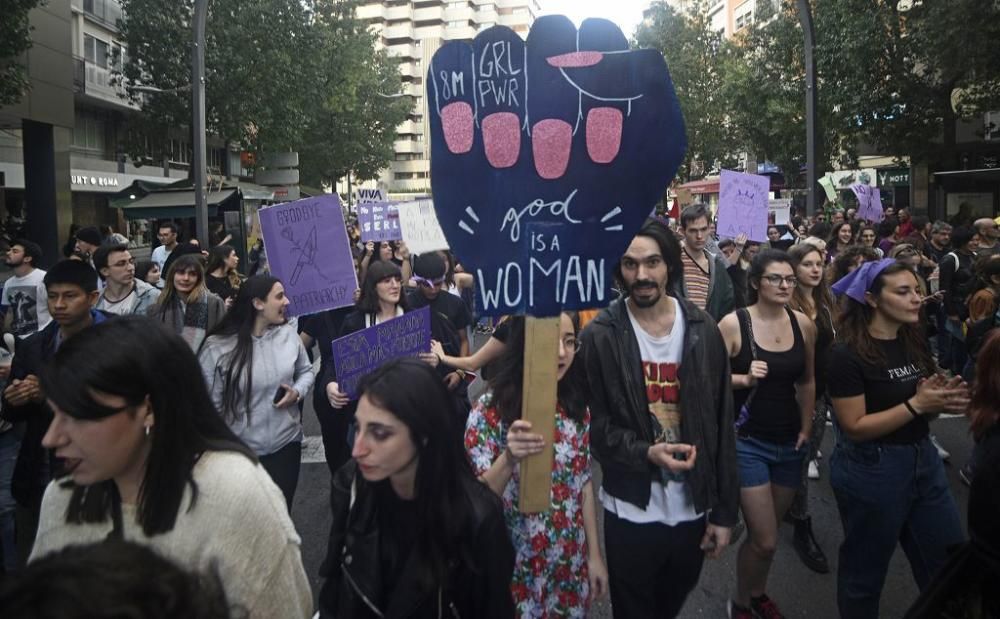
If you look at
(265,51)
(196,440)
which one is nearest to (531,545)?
(196,440)

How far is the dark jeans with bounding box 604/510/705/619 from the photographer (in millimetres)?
2643

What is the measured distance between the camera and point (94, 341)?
163 cm

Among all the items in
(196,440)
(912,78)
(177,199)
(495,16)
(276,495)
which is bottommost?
(276,495)

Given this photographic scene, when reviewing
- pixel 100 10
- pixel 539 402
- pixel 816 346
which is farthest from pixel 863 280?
pixel 100 10

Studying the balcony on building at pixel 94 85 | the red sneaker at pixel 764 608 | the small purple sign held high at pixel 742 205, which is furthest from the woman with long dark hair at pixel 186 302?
the balcony on building at pixel 94 85

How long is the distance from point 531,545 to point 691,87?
121ft

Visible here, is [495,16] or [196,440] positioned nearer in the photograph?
[196,440]

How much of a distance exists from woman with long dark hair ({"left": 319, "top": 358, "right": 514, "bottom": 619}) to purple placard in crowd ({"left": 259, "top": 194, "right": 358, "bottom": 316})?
300cm

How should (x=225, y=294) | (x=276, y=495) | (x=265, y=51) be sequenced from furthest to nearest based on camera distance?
(x=265, y=51) → (x=225, y=294) → (x=276, y=495)

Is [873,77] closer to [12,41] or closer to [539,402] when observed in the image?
[12,41]

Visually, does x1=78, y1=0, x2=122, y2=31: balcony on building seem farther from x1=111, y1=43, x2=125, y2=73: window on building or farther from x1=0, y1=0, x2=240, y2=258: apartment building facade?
x1=111, y1=43, x2=125, y2=73: window on building

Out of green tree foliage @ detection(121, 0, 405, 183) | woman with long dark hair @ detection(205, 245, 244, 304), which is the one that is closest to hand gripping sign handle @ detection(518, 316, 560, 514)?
woman with long dark hair @ detection(205, 245, 244, 304)

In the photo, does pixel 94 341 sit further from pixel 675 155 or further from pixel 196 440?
pixel 675 155

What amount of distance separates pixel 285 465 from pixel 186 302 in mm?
2016
